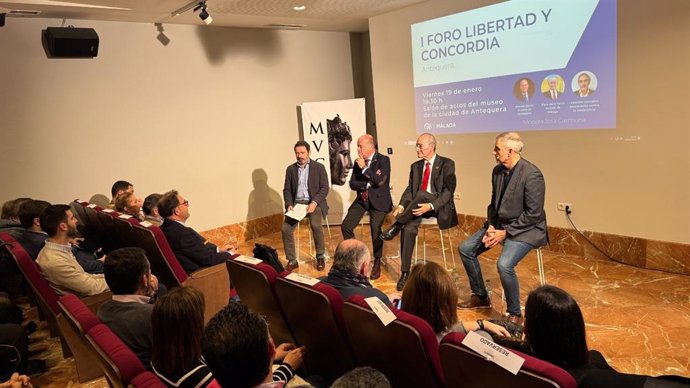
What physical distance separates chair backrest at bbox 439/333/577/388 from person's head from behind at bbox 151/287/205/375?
0.88 m

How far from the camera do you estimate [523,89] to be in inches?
200

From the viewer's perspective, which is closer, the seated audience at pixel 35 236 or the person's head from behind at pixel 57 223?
the person's head from behind at pixel 57 223

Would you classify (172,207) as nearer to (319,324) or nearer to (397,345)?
(319,324)

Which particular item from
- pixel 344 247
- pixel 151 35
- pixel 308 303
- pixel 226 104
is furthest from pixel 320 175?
pixel 308 303

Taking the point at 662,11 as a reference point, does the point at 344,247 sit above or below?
below

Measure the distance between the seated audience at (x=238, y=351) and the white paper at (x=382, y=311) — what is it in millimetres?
486

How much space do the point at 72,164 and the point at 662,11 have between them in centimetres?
567

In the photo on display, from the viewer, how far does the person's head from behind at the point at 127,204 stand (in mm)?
4613

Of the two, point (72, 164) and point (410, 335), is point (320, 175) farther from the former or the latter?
point (410, 335)

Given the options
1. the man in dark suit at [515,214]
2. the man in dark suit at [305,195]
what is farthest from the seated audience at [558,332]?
the man in dark suit at [305,195]

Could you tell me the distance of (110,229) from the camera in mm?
4145

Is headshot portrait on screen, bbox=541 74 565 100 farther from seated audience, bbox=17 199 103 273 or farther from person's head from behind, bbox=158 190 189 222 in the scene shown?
seated audience, bbox=17 199 103 273

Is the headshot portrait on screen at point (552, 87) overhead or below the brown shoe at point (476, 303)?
overhead

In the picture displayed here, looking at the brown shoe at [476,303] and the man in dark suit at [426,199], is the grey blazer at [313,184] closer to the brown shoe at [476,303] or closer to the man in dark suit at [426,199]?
the man in dark suit at [426,199]
